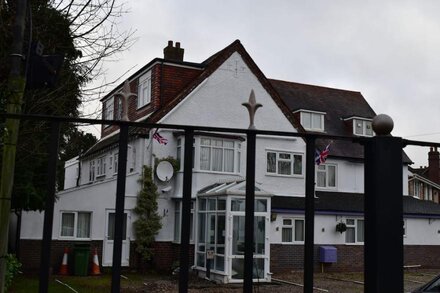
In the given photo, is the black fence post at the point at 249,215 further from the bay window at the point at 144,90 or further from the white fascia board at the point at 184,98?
the bay window at the point at 144,90

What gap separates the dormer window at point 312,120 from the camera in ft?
81.3

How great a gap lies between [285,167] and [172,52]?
7.20m

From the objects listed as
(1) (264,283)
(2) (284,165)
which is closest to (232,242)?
(1) (264,283)

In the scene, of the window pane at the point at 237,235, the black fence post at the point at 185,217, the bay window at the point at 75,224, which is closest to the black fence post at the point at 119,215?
the black fence post at the point at 185,217

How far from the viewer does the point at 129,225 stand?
1934cm

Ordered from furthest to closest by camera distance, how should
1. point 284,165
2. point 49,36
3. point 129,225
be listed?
1. point 284,165
2. point 129,225
3. point 49,36

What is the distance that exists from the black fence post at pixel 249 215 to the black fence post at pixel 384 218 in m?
0.75

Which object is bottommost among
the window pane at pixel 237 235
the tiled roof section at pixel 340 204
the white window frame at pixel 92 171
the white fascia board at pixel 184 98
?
the window pane at pixel 237 235

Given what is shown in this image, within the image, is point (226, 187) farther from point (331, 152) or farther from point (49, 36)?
point (49, 36)

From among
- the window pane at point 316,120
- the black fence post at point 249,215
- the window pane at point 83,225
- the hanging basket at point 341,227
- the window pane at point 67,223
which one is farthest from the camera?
the window pane at point 316,120

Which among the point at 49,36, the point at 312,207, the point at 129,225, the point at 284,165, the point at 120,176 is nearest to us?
the point at 120,176

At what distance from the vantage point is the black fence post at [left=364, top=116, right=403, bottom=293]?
9.96ft

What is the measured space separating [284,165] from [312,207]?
19497mm

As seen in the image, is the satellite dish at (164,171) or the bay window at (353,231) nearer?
the satellite dish at (164,171)
